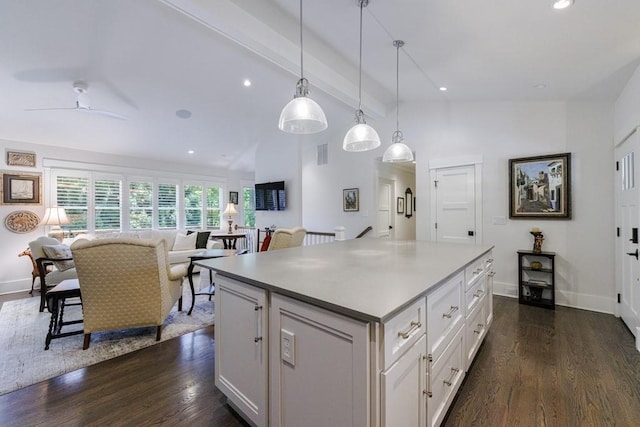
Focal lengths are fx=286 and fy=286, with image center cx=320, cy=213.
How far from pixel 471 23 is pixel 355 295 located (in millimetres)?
2610

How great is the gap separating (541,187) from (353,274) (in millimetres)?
3869

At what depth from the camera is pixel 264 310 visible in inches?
59.7

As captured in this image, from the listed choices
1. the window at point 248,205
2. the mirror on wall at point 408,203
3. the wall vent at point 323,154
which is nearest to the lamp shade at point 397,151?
the wall vent at point 323,154

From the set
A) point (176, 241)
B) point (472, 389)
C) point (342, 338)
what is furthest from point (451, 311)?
point (176, 241)

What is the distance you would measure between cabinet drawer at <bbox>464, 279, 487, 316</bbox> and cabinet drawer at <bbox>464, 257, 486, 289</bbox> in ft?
0.14

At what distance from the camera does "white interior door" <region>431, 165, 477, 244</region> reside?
4.70 metres

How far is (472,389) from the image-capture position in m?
2.10

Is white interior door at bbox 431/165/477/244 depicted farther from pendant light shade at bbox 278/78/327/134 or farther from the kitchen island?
pendant light shade at bbox 278/78/327/134

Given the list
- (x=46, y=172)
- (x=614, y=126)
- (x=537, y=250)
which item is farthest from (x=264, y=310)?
(x=46, y=172)

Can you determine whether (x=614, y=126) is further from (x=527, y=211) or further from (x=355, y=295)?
(x=355, y=295)

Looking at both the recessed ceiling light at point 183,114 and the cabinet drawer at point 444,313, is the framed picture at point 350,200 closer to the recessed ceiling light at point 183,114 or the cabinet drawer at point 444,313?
the recessed ceiling light at point 183,114

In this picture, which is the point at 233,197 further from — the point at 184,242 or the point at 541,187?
the point at 541,187

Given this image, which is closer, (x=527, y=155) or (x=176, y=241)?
(x=527, y=155)

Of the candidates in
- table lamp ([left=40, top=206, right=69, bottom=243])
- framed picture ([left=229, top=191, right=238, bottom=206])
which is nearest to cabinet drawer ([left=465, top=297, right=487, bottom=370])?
table lamp ([left=40, top=206, right=69, bottom=243])
